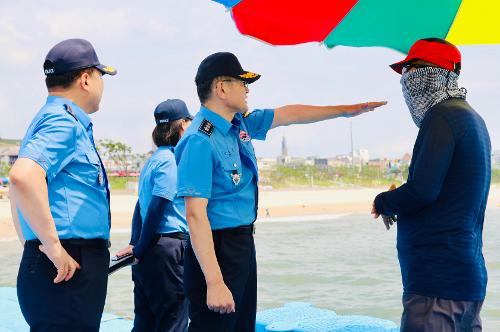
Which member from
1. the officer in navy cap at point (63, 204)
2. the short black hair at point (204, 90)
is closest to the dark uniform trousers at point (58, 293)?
the officer in navy cap at point (63, 204)

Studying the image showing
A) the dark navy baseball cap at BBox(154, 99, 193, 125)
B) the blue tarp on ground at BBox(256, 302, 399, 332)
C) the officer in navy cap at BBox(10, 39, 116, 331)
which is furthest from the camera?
the blue tarp on ground at BBox(256, 302, 399, 332)

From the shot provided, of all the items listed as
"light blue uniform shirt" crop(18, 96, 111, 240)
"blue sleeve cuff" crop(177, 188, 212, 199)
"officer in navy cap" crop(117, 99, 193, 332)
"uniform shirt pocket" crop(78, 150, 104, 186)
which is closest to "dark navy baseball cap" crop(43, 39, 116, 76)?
"light blue uniform shirt" crop(18, 96, 111, 240)

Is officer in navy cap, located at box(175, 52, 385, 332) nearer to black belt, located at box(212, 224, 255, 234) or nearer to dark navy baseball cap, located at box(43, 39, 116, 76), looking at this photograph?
black belt, located at box(212, 224, 255, 234)

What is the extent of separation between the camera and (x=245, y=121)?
9.56 ft

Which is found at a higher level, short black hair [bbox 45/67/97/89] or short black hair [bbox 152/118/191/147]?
short black hair [bbox 45/67/97/89]

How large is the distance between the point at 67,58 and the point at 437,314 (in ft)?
5.64

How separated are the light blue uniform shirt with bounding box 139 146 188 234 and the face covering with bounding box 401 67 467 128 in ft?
4.52

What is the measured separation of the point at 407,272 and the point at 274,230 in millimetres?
20491

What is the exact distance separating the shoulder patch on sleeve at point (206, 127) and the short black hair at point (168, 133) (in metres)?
0.93

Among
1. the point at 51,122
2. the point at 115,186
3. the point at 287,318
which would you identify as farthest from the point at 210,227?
the point at 115,186

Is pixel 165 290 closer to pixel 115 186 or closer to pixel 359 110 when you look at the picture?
pixel 359 110

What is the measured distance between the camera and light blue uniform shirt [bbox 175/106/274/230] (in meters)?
2.42

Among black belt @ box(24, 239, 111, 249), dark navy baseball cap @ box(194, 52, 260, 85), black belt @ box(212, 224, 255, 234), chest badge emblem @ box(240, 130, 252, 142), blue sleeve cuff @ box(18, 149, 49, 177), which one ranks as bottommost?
black belt @ box(24, 239, 111, 249)

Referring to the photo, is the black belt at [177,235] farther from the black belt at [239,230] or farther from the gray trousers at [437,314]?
the gray trousers at [437,314]
